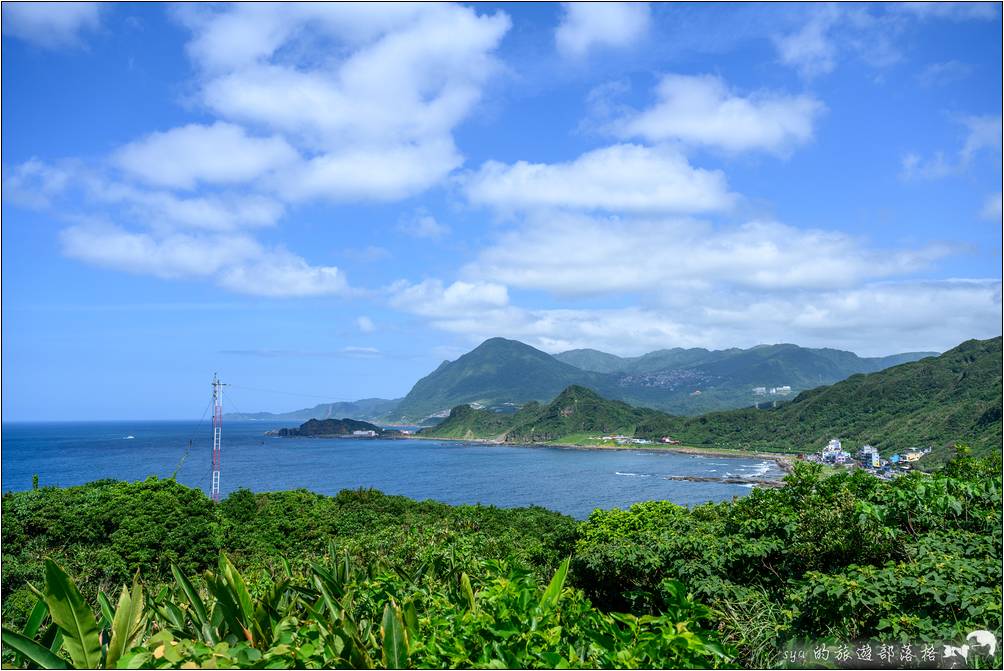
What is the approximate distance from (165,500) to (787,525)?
1384cm

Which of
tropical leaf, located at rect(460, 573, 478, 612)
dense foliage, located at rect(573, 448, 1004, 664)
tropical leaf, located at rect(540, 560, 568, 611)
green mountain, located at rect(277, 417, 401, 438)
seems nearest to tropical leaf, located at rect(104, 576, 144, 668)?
tropical leaf, located at rect(460, 573, 478, 612)

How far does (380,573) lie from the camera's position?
11.4 ft

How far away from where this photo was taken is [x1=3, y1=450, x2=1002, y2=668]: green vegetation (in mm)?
2334

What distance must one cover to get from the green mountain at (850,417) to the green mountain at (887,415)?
0.13 m

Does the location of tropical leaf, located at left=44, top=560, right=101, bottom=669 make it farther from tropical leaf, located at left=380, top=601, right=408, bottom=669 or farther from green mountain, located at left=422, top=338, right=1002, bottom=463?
green mountain, located at left=422, top=338, right=1002, bottom=463

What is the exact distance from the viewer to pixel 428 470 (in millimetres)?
73188

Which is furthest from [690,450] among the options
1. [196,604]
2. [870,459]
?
[196,604]

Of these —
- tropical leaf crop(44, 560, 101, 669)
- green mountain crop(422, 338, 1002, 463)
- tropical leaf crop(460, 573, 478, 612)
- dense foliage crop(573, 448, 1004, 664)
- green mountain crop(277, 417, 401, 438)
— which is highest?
tropical leaf crop(44, 560, 101, 669)

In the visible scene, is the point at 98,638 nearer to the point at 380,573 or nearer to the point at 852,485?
the point at 380,573

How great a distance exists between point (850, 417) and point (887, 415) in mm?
5926

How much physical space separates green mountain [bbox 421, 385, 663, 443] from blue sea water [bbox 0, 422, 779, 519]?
11548mm

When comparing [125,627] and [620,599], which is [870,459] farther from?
[125,627]

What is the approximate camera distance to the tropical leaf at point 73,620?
88.5 inches

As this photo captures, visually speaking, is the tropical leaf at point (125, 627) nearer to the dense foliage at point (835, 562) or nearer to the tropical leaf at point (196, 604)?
the tropical leaf at point (196, 604)
